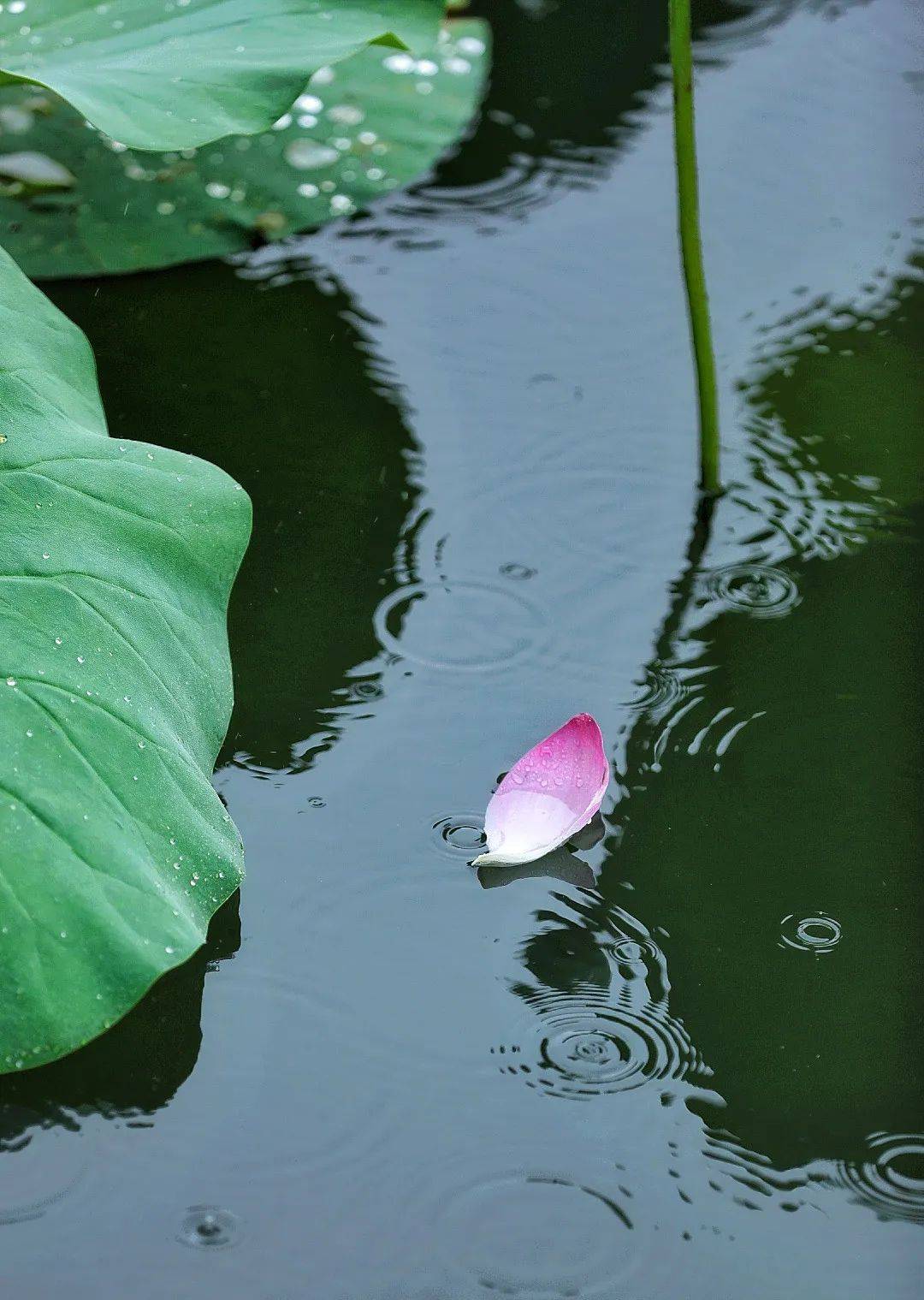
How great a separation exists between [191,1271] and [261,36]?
38.1 inches

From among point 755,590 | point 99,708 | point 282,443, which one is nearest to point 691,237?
point 755,590

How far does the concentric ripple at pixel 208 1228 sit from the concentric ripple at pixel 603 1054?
0.17 meters

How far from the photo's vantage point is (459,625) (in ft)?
3.55

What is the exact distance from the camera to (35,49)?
122 cm

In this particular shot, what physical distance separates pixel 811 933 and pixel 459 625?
1.19ft

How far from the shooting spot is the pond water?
2.41ft

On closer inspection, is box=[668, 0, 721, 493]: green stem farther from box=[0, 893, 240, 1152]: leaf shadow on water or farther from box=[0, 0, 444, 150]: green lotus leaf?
box=[0, 893, 240, 1152]: leaf shadow on water

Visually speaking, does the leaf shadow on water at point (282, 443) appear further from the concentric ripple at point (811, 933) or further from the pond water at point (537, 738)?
the concentric ripple at point (811, 933)

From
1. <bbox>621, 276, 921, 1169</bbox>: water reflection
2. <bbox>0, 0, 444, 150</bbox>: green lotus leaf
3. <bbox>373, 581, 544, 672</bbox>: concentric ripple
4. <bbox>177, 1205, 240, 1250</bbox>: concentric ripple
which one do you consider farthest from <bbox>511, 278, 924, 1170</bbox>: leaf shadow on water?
<bbox>0, 0, 444, 150</bbox>: green lotus leaf

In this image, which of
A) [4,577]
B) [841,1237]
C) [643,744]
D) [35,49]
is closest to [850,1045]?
[841,1237]

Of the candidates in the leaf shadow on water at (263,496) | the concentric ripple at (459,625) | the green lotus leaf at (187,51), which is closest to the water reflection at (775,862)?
the concentric ripple at (459,625)

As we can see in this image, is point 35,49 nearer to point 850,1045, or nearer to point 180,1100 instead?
point 180,1100

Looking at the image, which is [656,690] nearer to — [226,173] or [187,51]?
[187,51]

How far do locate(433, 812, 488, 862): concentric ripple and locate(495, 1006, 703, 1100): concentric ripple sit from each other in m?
0.14
